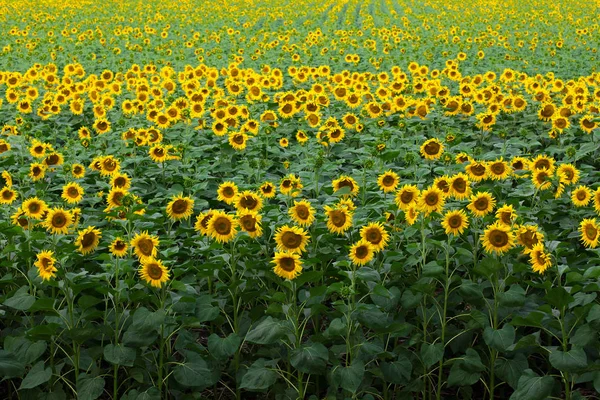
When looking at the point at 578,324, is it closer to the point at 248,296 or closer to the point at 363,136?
the point at 248,296

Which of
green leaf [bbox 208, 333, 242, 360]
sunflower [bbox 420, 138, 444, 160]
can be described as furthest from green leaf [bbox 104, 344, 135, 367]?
sunflower [bbox 420, 138, 444, 160]

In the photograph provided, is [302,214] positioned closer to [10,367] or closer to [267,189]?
[267,189]

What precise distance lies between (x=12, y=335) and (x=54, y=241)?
1.88 feet

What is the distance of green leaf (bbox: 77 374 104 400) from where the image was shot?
3.60 meters

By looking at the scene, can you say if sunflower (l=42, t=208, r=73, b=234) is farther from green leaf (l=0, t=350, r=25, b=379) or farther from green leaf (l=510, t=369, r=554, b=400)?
green leaf (l=510, t=369, r=554, b=400)

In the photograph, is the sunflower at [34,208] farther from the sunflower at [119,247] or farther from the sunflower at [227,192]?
the sunflower at [227,192]

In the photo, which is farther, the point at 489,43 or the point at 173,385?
the point at 489,43

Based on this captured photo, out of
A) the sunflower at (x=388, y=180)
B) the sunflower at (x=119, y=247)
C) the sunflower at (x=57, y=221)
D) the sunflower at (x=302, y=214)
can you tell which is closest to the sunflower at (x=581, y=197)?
the sunflower at (x=388, y=180)

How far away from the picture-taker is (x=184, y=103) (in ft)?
25.0

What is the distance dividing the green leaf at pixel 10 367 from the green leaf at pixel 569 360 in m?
2.73

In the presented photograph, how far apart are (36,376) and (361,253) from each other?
1.84 m

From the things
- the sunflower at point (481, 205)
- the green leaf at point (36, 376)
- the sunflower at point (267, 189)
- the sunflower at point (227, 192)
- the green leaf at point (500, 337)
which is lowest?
the green leaf at point (36, 376)

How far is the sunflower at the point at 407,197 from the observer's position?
13.8ft

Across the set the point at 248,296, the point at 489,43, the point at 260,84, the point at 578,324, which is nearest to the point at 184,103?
the point at 260,84
